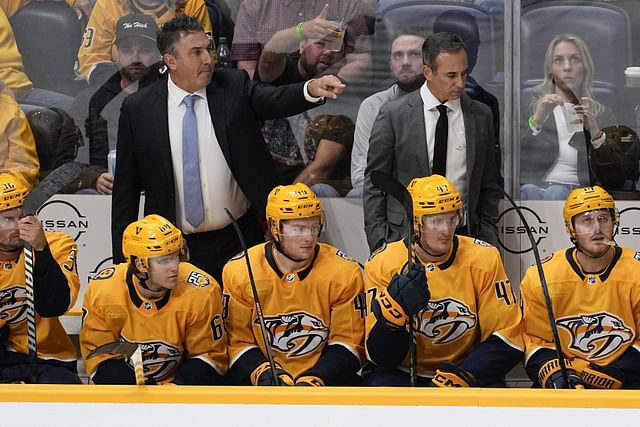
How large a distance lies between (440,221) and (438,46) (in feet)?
2.93

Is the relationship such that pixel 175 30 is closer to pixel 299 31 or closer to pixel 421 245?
pixel 299 31

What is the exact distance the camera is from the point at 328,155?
544cm

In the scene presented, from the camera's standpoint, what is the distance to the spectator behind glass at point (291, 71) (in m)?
5.36

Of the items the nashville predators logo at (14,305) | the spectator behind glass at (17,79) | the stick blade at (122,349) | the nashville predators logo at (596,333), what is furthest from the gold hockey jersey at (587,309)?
the spectator behind glass at (17,79)

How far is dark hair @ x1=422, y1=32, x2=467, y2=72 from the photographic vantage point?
491 centimetres

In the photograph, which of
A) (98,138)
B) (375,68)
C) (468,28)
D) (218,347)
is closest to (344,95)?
(375,68)

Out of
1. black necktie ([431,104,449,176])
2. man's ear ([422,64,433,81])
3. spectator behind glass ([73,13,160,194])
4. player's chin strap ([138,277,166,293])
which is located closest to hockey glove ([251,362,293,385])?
player's chin strap ([138,277,166,293])

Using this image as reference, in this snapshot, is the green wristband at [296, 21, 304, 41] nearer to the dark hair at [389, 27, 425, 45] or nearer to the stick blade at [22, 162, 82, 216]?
the dark hair at [389, 27, 425, 45]

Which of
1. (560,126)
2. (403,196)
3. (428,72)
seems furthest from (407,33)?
(403,196)

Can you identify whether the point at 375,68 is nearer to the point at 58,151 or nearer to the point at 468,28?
the point at 468,28

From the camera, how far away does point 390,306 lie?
4.06 m

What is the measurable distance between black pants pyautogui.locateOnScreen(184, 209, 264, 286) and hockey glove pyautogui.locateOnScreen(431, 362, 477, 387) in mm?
1121

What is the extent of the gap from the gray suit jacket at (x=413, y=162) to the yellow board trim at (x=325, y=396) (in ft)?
5.74

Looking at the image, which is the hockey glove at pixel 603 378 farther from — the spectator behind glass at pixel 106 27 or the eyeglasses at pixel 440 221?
the spectator behind glass at pixel 106 27
